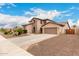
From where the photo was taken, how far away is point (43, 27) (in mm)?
2303

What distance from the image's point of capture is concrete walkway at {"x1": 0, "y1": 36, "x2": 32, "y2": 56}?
2.20 m

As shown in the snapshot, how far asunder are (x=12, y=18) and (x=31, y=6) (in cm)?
22

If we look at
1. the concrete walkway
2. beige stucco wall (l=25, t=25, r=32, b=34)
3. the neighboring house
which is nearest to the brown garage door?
the neighboring house

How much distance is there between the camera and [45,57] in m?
2.19

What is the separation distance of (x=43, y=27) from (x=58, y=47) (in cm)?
24

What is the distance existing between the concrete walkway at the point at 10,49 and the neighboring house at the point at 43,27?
0.68ft

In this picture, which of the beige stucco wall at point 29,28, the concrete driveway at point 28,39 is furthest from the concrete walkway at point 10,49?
the beige stucco wall at point 29,28

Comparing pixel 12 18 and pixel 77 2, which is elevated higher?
pixel 77 2

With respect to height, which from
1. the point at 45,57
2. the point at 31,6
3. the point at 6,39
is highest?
the point at 31,6

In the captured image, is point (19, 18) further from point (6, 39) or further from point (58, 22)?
point (58, 22)

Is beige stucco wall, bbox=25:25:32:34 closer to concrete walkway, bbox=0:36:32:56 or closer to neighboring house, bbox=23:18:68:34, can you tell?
neighboring house, bbox=23:18:68:34

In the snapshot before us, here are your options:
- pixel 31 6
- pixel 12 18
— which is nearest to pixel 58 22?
pixel 31 6

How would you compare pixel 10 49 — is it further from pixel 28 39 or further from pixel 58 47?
pixel 58 47

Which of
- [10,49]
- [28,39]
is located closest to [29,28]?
[28,39]
